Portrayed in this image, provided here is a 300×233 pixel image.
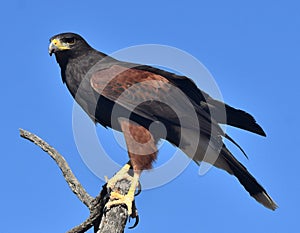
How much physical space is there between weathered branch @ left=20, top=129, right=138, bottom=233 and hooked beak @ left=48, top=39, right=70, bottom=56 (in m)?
1.88

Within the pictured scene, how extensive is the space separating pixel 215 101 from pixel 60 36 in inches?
104

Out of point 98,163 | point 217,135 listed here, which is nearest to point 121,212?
point 98,163

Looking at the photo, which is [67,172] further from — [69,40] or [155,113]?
[69,40]

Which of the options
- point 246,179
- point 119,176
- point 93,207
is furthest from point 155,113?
point 93,207

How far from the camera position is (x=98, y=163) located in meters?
8.55

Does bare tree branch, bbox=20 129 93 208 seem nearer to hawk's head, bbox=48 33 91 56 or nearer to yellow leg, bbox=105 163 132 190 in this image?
yellow leg, bbox=105 163 132 190

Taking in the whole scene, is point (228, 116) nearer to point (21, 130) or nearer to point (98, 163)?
point (98, 163)

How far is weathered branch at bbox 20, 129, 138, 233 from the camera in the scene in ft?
23.5

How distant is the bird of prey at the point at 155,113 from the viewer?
27.7ft

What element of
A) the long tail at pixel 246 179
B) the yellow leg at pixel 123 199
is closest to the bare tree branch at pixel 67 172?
the yellow leg at pixel 123 199

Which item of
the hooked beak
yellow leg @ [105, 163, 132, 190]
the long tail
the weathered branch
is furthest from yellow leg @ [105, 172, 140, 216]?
the hooked beak

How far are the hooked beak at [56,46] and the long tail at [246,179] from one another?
116 inches

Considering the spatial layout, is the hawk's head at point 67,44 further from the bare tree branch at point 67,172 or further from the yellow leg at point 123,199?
the yellow leg at point 123,199

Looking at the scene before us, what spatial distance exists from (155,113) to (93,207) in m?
2.01
